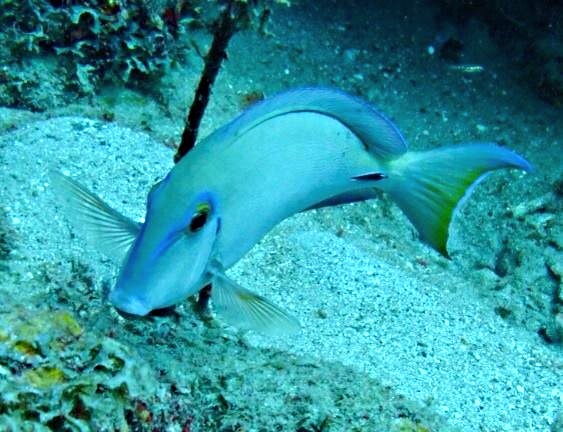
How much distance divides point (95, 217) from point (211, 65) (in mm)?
1007

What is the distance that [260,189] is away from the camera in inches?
72.9

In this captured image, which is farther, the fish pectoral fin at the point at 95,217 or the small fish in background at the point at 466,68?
the small fish in background at the point at 466,68

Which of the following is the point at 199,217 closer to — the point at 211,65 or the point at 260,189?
the point at 260,189

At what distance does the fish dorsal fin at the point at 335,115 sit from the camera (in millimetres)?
1818

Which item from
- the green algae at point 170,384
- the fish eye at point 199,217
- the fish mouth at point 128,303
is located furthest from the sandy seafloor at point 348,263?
the fish eye at point 199,217

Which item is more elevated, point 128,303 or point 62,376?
point 128,303

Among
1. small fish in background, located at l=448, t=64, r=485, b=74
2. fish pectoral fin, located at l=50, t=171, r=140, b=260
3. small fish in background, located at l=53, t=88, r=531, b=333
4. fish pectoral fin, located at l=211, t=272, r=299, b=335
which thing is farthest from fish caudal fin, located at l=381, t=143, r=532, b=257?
small fish in background, located at l=448, t=64, r=485, b=74

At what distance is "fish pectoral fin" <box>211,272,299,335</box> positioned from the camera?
6.02ft

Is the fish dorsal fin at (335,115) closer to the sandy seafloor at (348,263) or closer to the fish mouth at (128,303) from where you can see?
the fish mouth at (128,303)

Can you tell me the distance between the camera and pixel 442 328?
3.78 m

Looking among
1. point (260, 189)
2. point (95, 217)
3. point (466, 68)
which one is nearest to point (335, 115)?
point (260, 189)

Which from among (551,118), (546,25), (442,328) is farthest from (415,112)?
(442,328)

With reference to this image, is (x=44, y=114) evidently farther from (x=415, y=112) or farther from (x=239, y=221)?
(x=415, y=112)

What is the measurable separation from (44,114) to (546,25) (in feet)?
19.4
